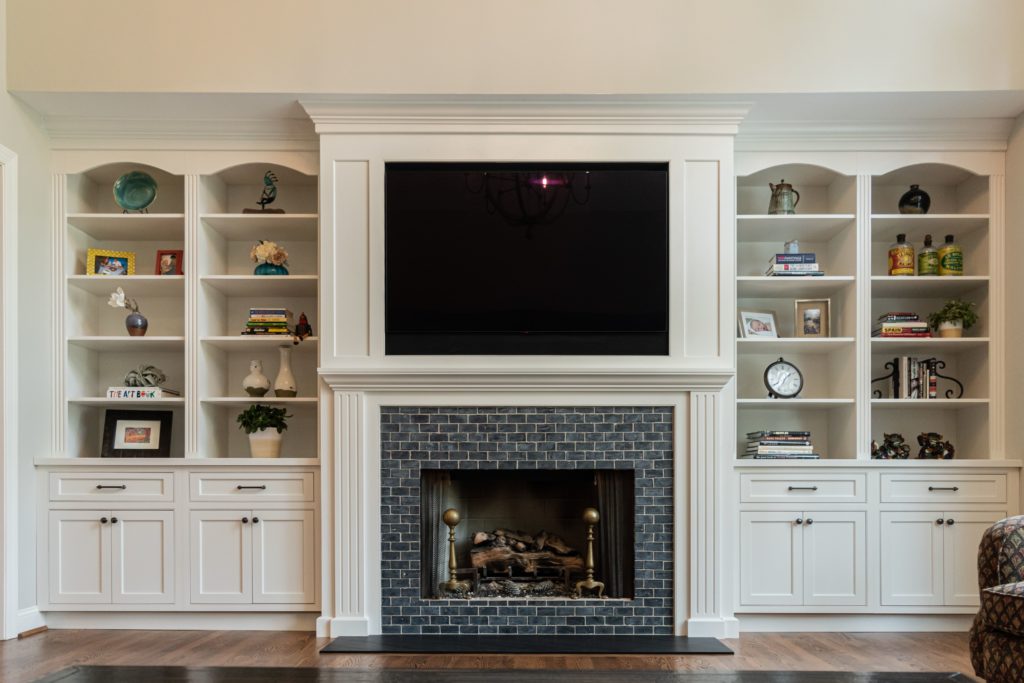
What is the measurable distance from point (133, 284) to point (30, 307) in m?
0.54

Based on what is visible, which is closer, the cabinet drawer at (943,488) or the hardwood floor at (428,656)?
the hardwood floor at (428,656)

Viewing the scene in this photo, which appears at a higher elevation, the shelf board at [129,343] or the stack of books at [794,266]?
the stack of books at [794,266]

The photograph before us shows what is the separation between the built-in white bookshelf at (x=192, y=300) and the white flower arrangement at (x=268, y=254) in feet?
0.36

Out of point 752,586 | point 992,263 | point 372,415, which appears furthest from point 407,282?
point 992,263

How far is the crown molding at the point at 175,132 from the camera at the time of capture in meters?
5.00

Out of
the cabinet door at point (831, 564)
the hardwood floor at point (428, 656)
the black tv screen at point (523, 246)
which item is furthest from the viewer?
the cabinet door at point (831, 564)

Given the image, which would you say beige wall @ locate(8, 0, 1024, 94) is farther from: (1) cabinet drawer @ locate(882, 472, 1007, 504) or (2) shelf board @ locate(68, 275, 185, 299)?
(1) cabinet drawer @ locate(882, 472, 1007, 504)

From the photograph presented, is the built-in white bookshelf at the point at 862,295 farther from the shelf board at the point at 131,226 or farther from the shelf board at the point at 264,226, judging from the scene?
the shelf board at the point at 131,226

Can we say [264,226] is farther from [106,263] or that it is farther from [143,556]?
[143,556]

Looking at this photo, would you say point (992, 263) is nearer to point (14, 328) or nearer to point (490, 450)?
point (490, 450)

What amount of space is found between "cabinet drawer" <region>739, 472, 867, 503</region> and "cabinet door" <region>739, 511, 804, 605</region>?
3.3 inches

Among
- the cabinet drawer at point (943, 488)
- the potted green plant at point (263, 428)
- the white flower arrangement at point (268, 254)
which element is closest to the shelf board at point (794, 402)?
the cabinet drawer at point (943, 488)

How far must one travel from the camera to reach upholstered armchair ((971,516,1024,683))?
310cm

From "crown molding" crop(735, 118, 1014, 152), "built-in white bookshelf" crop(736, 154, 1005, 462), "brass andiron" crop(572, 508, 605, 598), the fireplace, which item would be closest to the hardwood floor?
the fireplace
